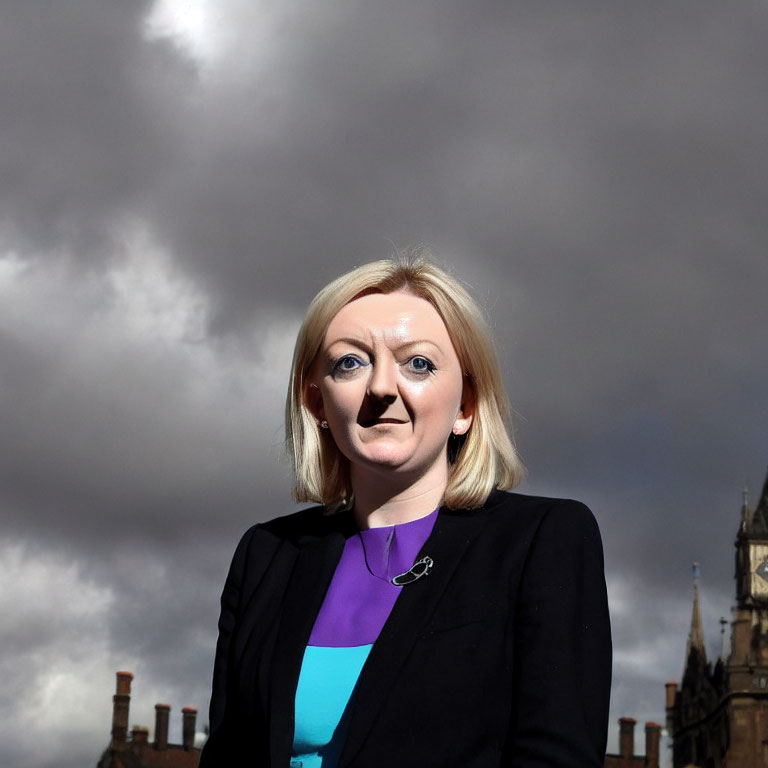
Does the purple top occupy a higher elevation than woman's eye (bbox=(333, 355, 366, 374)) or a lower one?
lower

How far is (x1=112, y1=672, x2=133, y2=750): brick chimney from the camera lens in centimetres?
4864

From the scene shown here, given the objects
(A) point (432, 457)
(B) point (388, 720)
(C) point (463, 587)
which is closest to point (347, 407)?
(A) point (432, 457)

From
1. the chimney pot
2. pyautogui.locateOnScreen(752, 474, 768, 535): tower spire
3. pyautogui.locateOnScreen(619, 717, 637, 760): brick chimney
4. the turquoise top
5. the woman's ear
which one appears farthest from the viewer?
the chimney pot

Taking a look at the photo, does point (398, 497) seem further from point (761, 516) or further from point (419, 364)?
point (761, 516)

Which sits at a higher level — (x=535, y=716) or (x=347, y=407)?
(x=347, y=407)

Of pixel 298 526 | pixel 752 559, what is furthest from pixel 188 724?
pixel 298 526

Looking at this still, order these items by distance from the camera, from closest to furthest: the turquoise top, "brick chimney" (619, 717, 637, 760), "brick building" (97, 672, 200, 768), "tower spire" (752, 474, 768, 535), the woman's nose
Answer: the turquoise top < the woman's nose < "brick building" (97, 672, 200, 768) < "brick chimney" (619, 717, 637, 760) < "tower spire" (752, 474, 768, 535)

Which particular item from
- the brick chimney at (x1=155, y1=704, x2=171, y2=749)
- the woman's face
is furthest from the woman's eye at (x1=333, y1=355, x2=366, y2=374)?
the brick chimney at (x1=155, y1=704, x2=171, y2=749)

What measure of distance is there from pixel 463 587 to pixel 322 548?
1.53 ft

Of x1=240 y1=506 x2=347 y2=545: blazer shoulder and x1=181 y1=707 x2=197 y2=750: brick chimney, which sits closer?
x1=240 y1=506 x2=347 y2=545: blazer shoulder

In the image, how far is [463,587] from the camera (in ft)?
9.85

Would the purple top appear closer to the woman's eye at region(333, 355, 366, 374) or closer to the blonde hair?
the blonde hair

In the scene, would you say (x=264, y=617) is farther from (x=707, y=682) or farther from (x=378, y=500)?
(x=707, y=682)

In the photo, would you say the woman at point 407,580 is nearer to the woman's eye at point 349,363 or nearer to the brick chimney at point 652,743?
the woman's eye at point 349,363
